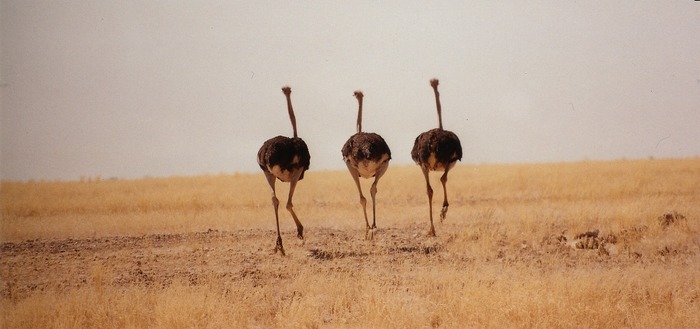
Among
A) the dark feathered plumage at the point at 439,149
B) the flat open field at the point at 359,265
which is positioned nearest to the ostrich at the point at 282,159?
the flat open field at the point at 359,265

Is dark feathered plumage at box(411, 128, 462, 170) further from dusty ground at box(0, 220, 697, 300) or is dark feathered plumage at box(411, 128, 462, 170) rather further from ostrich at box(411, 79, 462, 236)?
dusty ground at box(0, 220, 697, 300)

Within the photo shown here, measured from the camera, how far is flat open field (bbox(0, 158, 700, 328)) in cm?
600

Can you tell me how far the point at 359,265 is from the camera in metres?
8.65

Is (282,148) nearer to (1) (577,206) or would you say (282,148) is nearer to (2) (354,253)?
(2) (354,253)

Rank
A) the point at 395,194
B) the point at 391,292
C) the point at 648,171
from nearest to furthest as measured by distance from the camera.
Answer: the point at 391,292 → the point at 395,194 → the point at 648,171

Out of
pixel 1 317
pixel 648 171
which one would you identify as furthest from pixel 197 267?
pixel 648 171

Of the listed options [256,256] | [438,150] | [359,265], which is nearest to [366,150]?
[438,150]

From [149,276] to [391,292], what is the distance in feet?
12.0

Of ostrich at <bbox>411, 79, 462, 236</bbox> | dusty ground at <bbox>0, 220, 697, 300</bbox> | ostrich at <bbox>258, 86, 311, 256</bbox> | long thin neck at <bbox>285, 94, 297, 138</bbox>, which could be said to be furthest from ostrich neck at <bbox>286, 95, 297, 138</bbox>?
ostrich at <bbox>411, 79, 462, 236</bbox>

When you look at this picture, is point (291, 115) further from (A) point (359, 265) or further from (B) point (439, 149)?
(A) point (359, 265)

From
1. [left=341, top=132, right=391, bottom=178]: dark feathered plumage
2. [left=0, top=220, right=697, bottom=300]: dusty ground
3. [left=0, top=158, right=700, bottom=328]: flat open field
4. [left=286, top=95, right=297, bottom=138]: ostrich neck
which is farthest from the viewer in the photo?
[left=286, top=95, right=297, bottom=138]: ostrich neck

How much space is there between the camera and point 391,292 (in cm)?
686

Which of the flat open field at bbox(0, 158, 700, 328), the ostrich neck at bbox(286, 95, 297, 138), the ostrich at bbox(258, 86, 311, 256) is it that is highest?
the ostrich neck at bbox(286, 95, 297, 138)

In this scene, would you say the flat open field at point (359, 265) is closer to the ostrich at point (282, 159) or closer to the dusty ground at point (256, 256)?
the dusty ground at point (256, 256)
